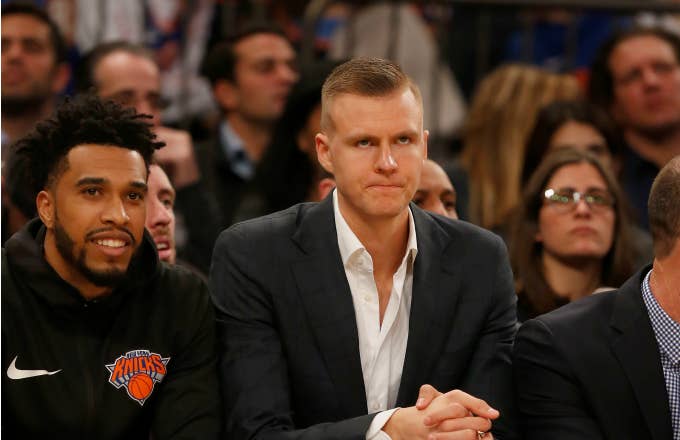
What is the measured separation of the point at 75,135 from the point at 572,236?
1950 millimetres

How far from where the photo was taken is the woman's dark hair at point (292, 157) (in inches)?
206

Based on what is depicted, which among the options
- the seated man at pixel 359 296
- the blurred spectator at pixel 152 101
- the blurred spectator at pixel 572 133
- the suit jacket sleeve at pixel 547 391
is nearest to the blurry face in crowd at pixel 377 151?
the seated man at pixel 359 296

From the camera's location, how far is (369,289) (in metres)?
3.62

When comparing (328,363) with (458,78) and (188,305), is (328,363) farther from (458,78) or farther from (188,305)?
(458,78)

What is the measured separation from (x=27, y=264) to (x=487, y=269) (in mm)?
1294

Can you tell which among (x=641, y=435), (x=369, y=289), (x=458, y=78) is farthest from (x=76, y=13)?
(x=641, y=435)

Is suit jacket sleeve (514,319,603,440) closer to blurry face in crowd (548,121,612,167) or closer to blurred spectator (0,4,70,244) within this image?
blurry face in crowd (548,121,612,167)

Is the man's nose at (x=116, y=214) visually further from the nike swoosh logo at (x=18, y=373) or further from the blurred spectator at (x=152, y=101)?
the blurred spectator at (x=152, y=101)

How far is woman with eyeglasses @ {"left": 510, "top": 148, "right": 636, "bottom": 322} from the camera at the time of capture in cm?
471

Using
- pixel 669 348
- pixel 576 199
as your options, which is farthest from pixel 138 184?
pixel 576 199

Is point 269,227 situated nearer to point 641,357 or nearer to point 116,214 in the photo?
point 116,214

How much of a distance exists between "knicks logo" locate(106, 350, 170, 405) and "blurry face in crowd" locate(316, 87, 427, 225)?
28.1 inches

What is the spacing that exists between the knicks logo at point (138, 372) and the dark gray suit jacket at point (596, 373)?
1.03 meters

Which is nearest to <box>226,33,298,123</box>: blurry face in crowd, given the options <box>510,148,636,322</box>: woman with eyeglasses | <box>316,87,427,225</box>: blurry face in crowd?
<box>510,148,636,322</box>: woman with eyeglasses
